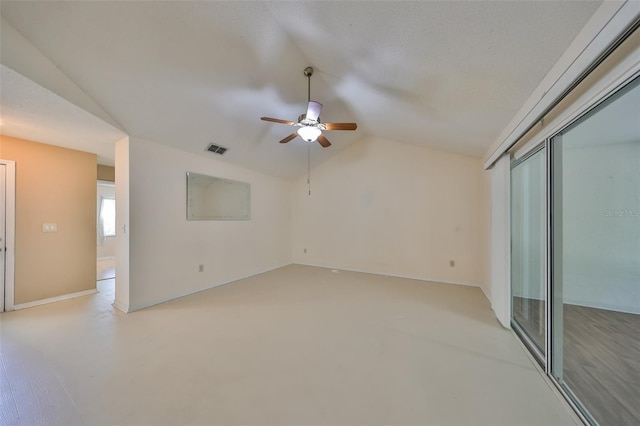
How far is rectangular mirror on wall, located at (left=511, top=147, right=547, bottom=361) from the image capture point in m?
2.01

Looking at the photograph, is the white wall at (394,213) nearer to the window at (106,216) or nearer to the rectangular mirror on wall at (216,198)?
the rectangular mirror on wall at (216,198)

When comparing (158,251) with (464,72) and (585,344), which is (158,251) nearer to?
(464,72)

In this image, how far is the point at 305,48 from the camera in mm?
2395

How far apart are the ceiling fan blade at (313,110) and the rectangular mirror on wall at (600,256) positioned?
2006 mm

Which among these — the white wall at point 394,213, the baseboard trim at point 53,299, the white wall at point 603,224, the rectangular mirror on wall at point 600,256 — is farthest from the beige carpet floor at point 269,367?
the white wall at point 394,213

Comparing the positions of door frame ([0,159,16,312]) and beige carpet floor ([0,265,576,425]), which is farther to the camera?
door frame ([0,159,16,312])

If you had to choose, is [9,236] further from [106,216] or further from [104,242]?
[106,216]

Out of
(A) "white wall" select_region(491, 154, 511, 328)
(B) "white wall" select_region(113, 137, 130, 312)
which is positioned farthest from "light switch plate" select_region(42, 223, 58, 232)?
(A) "white wall" select_region(491, 154, 511, 328)

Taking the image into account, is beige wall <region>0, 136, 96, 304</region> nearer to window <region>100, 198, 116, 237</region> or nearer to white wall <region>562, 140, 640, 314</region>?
window <region>100, 198, 116, 237</region>

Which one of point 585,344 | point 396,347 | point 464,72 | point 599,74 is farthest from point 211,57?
point 585,344

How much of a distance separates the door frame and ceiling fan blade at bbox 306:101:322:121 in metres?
3.81

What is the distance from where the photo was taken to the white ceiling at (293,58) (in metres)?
1.43

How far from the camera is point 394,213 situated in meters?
4.71

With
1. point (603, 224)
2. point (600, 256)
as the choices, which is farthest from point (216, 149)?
point (600, 256)
